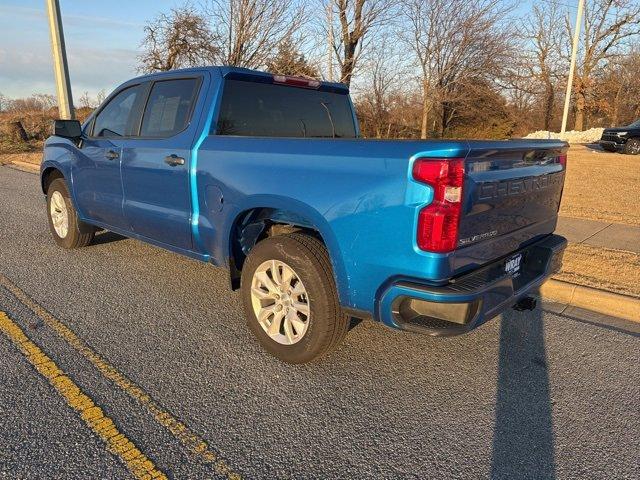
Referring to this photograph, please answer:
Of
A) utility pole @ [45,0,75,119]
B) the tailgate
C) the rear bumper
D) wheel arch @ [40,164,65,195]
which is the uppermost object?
utility pole @ [45,0,75,119]

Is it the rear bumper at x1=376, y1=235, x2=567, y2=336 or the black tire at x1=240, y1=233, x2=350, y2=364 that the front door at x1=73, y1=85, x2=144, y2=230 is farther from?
the rear bumper at x1=376, y1=235, x2=567, y2=336

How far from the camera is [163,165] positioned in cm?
400

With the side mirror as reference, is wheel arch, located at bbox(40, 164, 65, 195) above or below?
below

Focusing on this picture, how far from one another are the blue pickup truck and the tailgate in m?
0.01

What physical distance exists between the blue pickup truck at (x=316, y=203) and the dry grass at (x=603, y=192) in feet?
16.3

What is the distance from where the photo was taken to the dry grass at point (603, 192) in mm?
7914

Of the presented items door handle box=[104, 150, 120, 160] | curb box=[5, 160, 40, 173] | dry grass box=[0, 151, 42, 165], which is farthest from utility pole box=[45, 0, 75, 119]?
door handle box=[104, 150, 120, 160]

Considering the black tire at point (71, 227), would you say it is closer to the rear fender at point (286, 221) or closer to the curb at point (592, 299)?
the rear fender at point (286, 221)

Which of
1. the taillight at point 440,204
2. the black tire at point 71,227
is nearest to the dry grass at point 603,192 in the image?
the taillight at point 440,204

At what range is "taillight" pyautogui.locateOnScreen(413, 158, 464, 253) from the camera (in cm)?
245

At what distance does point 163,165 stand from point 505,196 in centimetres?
261

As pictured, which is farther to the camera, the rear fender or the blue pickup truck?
the rear fender

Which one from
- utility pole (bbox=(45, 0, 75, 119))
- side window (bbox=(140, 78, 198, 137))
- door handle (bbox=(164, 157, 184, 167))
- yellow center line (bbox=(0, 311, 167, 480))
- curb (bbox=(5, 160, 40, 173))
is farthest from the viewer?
curb (bbox=(5, 160, 40, 173))

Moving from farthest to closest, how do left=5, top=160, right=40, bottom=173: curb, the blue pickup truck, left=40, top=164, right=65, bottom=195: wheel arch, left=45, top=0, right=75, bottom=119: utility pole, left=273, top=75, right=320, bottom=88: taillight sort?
left=5, top=160, right=40, bottom=173: curb → left=45, top=0, right=75, bottom=119: utility pole → left=40, top=164, right=65, bottom=195: wheel arch → left=273, top=75, right=320, bottom=88: taillight → the blue pickup truck
